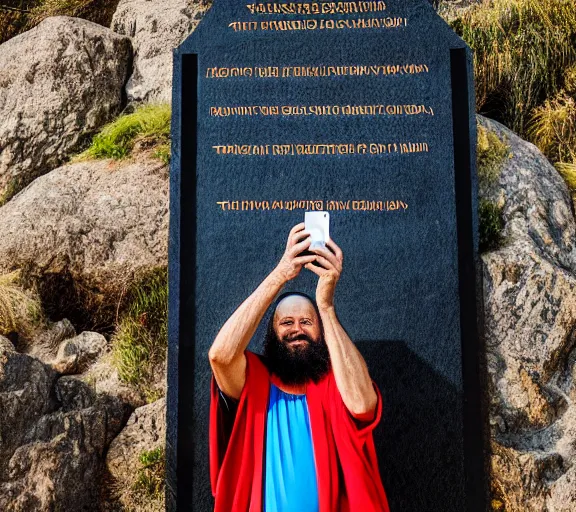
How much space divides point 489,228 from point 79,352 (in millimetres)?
3428

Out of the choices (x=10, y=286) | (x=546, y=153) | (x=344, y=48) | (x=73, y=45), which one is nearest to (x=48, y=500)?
(x=10, y=286)

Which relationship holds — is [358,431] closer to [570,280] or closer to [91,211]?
[570,280]

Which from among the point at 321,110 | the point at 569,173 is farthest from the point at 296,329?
the point at 569,173

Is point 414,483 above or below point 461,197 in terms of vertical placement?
below

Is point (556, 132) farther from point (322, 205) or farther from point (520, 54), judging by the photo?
point (322, 205)

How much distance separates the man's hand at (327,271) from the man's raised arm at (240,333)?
0.17 metres

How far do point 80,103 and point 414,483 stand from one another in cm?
504

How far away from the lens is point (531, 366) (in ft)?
18.7

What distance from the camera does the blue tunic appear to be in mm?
4797

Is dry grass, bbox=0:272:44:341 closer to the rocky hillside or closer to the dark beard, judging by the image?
the rocky hillside

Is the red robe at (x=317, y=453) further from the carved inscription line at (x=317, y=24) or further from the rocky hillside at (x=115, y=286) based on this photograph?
the carved inscription line at (x=317, y=24)

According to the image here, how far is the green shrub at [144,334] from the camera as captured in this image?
608 cm

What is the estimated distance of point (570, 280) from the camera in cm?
588

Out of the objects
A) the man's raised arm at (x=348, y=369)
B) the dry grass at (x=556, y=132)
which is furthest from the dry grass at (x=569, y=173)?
the man's raised arm at (x=348, y=369)
